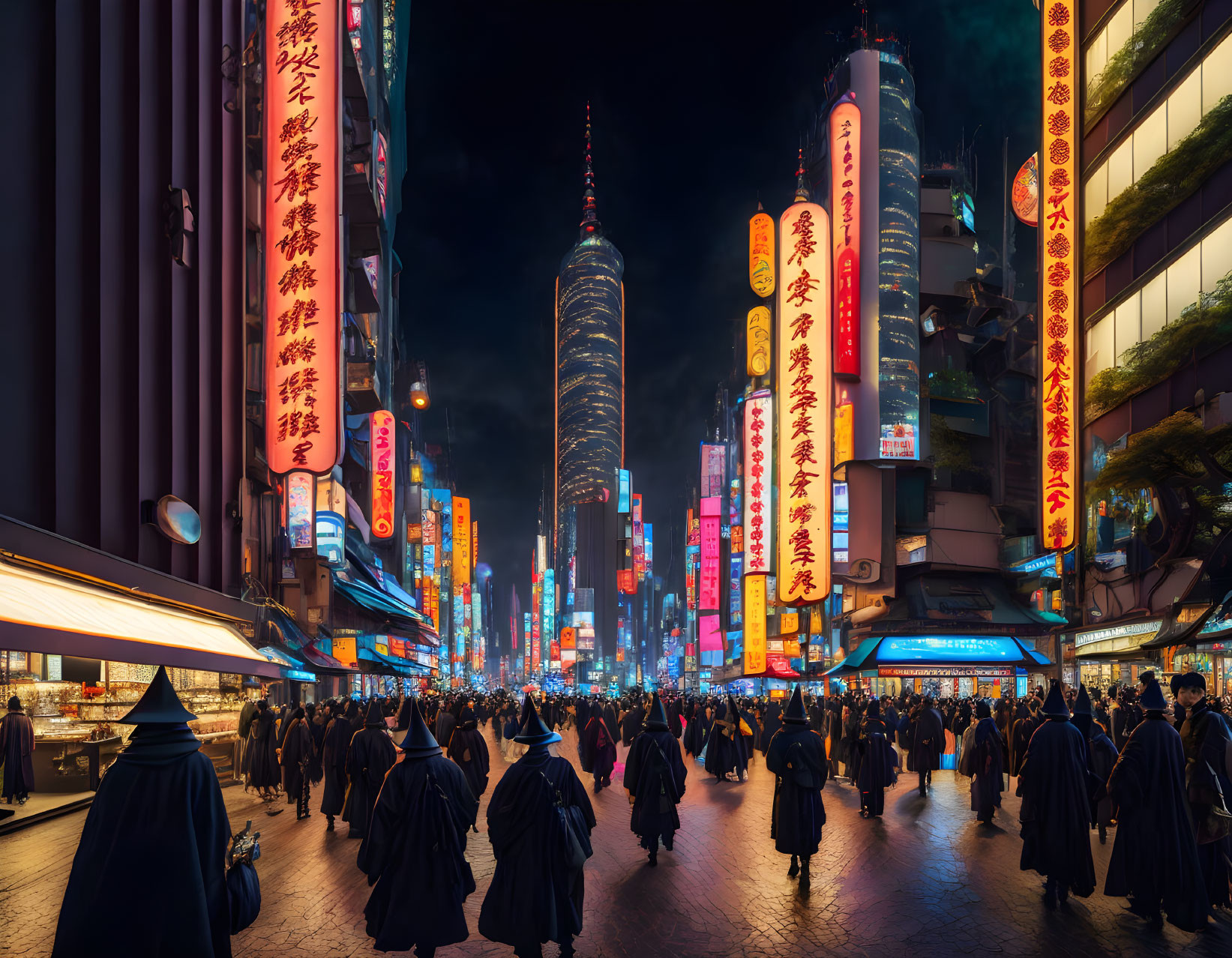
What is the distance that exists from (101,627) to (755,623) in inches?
1795

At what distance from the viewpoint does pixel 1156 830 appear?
781 cm

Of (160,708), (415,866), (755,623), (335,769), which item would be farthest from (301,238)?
(755,623)

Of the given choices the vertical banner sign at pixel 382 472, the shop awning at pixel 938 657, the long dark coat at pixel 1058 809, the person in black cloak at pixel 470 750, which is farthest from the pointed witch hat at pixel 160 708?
the vertical banner sign at pixel 382 472

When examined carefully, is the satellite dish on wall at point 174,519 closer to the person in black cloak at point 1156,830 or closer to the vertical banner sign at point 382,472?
the person in black cloak at point 1156,830

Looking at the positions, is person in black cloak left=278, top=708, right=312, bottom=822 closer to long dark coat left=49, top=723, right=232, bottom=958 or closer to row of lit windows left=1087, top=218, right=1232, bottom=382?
long dark coat left=49, top=723, right=232, bottom=958

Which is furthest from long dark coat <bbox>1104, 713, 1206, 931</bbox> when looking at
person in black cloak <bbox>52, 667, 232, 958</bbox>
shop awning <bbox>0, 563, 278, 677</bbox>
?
shop awning <bbox>0, 563, 278, 677</bbox>

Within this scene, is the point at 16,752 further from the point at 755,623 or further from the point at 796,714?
the point at 755,623

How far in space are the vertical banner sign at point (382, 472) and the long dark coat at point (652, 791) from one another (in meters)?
35.5

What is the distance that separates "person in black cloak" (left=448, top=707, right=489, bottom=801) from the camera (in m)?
14.0

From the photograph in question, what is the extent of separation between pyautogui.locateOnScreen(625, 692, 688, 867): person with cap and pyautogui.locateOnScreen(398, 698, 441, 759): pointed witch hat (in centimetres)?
432

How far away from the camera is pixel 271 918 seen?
8.27m

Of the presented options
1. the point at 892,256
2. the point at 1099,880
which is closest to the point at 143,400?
the point at 1099,880

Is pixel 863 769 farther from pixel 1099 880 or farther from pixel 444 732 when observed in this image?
pixel 444 732

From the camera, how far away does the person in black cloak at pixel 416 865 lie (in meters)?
6.62
